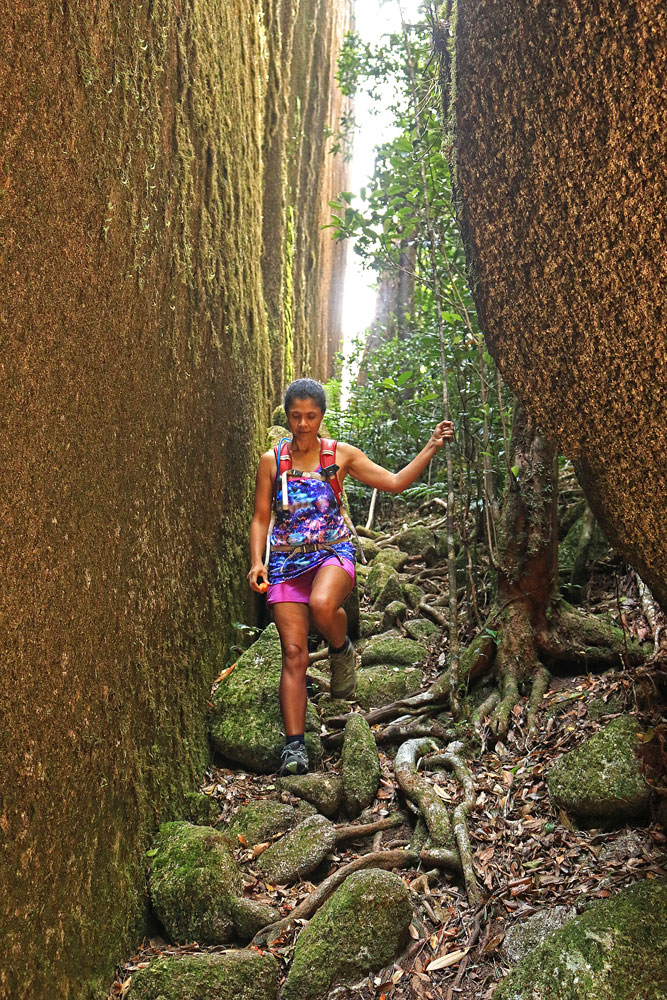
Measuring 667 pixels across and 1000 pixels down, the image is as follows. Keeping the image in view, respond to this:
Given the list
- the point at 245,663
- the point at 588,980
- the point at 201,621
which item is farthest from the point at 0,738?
the point at 245,663

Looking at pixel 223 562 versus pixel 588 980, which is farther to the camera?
pixel 223 562

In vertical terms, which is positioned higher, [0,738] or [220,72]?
[220,72]

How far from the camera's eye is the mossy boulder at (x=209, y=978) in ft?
8.58

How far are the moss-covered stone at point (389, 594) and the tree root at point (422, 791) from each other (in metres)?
2.37

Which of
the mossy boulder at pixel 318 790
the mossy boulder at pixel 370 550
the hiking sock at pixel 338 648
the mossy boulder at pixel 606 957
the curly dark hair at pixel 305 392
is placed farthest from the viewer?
the mossy boulder at pixel 370 550

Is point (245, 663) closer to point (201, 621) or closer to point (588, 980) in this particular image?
point (201, 621)

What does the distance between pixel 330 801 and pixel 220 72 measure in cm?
467

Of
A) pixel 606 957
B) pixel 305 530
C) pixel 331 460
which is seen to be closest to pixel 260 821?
pixel 305 530

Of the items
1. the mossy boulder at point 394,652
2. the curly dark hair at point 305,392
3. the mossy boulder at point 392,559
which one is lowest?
the mossy boulder at point 394,652

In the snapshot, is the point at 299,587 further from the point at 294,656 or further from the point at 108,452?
the point at 108,452

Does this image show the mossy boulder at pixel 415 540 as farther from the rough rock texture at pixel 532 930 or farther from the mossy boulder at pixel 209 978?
the mossy boulder at pixel 209 978

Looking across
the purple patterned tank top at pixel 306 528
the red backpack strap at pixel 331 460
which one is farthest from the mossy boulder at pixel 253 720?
the red backpack strap at pixel 331 460

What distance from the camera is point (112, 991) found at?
2711mm

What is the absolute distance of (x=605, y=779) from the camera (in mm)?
3191
